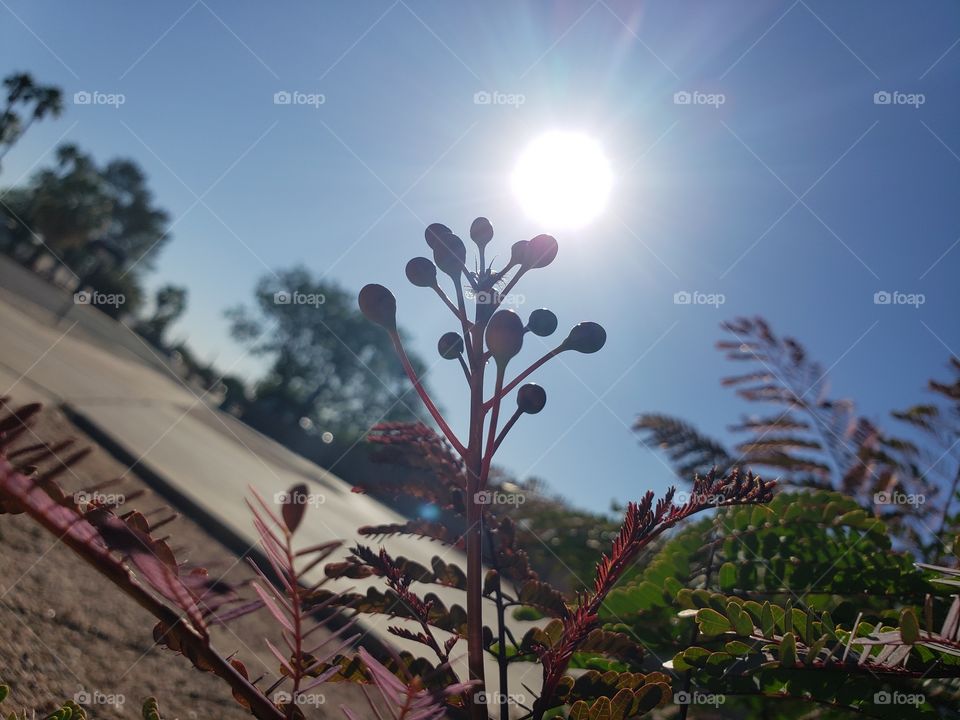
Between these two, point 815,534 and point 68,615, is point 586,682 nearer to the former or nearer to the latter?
point 815,534

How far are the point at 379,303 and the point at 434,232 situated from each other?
152 millimetres

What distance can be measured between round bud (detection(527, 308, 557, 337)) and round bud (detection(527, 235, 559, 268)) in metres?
0.08

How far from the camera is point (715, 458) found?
2209mm

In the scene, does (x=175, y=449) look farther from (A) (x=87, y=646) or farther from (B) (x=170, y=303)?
(B) (x=170, y=303)

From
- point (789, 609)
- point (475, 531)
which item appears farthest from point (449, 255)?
point (789, 609)

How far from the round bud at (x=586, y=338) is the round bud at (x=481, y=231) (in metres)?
0.22

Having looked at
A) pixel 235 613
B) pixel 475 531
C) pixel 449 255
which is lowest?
pixel 235 613

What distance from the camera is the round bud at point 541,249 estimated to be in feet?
2.85

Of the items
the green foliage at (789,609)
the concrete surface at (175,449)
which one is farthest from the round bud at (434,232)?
the concrete surface at (175,449)

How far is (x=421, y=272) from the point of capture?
875 mm

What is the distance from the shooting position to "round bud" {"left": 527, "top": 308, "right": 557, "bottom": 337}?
2.98ft

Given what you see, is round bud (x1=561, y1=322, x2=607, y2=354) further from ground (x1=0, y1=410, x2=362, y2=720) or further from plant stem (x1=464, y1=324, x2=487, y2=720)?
ground (x1=0, y1=410, x2=362, y2=720)

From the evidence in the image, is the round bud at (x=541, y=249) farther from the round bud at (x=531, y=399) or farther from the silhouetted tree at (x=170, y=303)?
the silhouetted tree at (x=170, y=303)

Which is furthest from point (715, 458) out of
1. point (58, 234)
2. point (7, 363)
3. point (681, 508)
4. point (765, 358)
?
point (58, 234)
